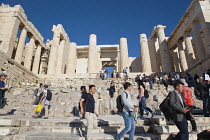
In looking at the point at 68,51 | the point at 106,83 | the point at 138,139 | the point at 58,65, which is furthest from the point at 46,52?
the point at 138,139

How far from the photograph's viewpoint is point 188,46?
1856 centimetres

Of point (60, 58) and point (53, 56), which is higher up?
point (60, 58)

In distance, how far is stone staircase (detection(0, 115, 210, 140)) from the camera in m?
3.35

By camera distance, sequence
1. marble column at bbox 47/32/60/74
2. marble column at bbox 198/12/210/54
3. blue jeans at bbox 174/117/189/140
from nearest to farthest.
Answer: blue jeans at bbox 174/117/189/140 → marble column at bbox 198/12/210/54 → marble column at bbox 47/32/60/74

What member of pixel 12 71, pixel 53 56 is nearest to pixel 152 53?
pixel 53 56

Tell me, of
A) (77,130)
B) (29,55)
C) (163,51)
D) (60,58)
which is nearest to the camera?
(77,130)

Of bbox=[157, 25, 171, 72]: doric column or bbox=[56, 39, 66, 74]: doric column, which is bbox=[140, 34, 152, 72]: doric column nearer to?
bbox=[157, 25, 171, 72]: doric column

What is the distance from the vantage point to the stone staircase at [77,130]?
11.0ft

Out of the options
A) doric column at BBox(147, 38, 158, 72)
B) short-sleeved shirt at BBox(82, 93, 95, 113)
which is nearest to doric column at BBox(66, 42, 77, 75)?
doric column at BBox(147, 38, 158, 72)

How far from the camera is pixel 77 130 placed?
414 centimetres

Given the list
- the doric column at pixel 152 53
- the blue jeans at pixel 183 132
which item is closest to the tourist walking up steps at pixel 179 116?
the blue jeans at pixel 183 132

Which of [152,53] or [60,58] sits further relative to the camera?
[152,53]

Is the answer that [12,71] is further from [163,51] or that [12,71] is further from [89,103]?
[163,51]

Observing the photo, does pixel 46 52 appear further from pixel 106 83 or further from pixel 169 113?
pixel 169 113
